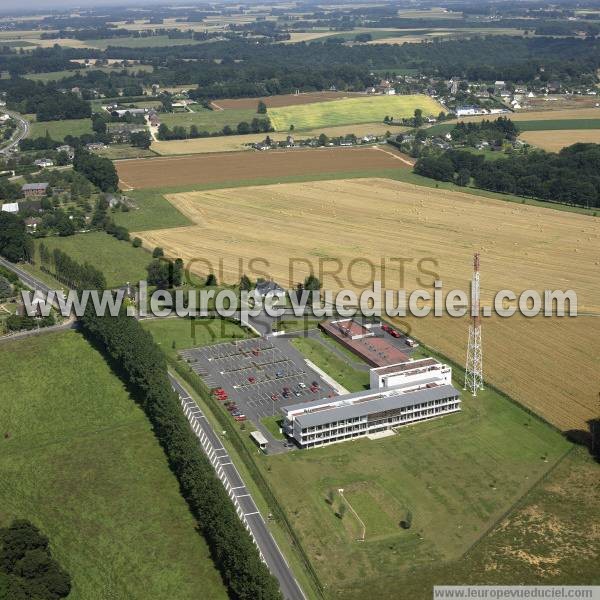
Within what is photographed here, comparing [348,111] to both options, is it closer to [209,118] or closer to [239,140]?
[209,118]

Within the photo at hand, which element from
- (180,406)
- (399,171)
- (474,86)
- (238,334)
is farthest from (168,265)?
(474,86)

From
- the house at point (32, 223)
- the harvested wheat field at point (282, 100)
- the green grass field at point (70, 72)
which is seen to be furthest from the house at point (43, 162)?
the green grass field at point (70, 72)

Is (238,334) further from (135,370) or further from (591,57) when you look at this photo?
(591,57)

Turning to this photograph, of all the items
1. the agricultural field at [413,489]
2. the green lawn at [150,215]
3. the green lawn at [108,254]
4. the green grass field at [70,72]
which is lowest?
the agricultural field at [413,489]

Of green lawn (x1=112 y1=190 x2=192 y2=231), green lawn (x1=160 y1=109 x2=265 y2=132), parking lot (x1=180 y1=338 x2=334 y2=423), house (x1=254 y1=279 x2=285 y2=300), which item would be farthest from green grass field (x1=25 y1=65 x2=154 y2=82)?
parking lot (x1=180 y1=338 x2=334 y2=423)

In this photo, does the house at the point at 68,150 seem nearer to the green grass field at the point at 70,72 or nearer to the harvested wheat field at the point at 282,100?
the harvested wheat field at the point at 282,100

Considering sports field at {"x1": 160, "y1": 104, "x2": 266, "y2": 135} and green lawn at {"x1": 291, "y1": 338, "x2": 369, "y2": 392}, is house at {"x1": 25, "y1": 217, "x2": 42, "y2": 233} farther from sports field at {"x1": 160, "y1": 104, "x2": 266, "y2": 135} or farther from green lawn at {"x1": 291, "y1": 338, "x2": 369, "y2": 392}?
sports field at {"x1": 160, "y1": 104, "x2": 266, "y2": 135}

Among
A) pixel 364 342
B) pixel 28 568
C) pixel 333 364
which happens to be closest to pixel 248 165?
pixel 364 342
